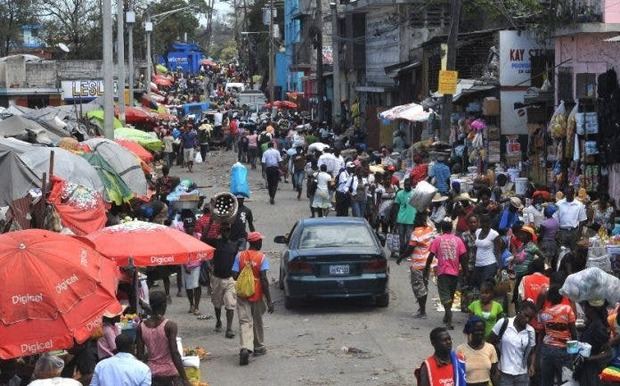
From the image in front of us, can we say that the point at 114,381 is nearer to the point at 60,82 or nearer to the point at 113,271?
the point at 113,271

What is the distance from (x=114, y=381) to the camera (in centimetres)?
968

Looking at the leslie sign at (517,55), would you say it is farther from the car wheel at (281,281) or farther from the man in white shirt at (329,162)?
the car wheel at (281,281)

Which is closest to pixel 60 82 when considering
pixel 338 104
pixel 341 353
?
pixel 338 104

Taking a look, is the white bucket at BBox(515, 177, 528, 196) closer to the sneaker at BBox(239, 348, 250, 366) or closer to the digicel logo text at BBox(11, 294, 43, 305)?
the sneaker at BBox(239, 348, 250, 366)

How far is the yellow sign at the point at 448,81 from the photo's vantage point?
28.5 m

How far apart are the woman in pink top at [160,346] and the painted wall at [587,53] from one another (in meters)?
14.0

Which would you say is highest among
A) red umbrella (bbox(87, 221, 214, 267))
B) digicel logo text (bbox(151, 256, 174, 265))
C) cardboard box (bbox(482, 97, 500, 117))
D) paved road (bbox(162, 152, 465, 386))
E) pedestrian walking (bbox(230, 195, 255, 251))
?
cardboard box (bbox(482, 97, 500, 117))

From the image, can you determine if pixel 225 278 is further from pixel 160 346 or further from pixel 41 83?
pixel 41 83

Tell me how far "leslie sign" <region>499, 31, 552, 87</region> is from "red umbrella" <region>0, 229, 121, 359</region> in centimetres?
1960

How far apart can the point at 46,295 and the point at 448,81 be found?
19702 millimetres

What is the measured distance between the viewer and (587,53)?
2492 cm

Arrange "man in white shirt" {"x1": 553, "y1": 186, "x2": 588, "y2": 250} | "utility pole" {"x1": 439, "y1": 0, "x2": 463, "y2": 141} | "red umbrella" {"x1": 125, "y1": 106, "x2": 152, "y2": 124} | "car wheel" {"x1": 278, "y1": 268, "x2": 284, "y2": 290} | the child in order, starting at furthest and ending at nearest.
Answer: "red umbrella" {"x1": 125, "y1": 106, "x2": 152, "y2": 124}
"utility pole" {"x1": 439, "y1": 0, "x2": 463, "y2": 141}
"man in white shirt" {"x1": 553, "y1": 186, "x2": 588, "y2": 250}
"car wheel" {"x1": 278, "y1": 268, "x2": 284, "y2": 290}
the child

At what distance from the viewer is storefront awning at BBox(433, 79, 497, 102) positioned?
30452mm

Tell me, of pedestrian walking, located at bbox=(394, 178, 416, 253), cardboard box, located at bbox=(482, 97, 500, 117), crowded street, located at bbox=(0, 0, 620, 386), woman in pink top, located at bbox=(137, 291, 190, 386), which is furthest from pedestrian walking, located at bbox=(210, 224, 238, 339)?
cardboard box, located at bbox=(482, 97, 500, 117)
